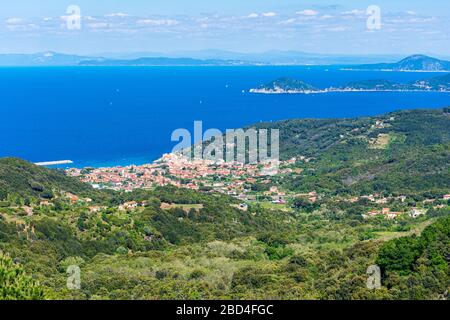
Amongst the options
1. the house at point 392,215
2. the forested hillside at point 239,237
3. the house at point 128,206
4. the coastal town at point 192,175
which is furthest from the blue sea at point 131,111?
the house at point 392,215

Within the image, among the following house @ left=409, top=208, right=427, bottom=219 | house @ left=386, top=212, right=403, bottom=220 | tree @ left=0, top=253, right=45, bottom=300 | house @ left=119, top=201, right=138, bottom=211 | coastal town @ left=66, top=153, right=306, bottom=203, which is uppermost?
tree @ left=0, top=253, right=45, bottom=300

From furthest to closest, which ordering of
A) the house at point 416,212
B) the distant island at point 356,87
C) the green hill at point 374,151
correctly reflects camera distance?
1. the distant island at point 356,87
2. the green hill at point 374,151
3. the house at point 416,212

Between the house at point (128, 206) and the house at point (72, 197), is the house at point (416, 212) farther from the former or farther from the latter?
the house at point (72, 197)

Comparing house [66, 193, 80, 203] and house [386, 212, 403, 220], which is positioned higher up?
house [66, 193, 80, 203]

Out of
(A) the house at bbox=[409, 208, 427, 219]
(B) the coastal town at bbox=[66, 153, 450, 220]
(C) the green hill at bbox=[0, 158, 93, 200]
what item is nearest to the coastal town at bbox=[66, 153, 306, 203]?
(B) the coastal town at bbox=[66, 153, 450, 220]

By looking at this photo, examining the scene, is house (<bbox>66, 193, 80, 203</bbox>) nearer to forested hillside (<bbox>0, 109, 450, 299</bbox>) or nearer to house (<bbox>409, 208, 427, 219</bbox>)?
forested hillside (<bbox>0, 109, 450, 299</bbox>)
